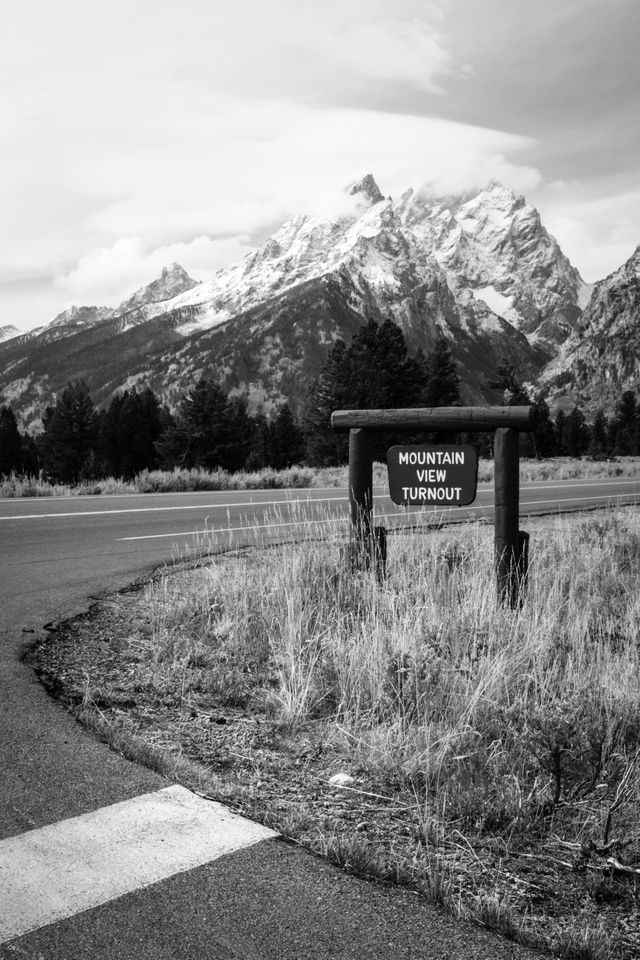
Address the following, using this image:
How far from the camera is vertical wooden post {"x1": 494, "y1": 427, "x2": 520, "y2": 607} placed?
231 inches

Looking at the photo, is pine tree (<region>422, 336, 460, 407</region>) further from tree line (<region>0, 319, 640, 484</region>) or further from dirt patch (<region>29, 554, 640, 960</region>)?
dirt patch (<region>29, 554, 640, 960</region>)

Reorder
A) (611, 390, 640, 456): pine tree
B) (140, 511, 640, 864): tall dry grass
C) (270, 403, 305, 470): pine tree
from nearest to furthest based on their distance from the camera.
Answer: (140, 511, 640, 864): tall dry grass → (270, 403, 305, 470): pine tree → (611, 390, 640, 456): pine tree

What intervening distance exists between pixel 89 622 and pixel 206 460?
33330 millimetres

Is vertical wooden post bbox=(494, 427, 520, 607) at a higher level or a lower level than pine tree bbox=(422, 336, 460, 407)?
lower

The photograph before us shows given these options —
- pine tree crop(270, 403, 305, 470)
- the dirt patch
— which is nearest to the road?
the dirt patch

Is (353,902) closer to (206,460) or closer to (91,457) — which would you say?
(206,460)

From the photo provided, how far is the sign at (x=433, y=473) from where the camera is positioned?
598cm

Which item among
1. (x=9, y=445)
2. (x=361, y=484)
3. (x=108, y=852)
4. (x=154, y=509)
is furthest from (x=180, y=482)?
(x=9, y=445)

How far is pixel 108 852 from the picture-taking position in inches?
100

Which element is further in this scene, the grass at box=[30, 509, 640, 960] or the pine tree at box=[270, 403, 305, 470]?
the pine tree at box=[270, 403, 305, 470]

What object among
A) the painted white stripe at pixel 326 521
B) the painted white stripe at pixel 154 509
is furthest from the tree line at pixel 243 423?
the painted white stripe at pixel 154 509

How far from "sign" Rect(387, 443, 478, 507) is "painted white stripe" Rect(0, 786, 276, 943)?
11.5ft

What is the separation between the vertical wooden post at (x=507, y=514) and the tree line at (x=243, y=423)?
78.4 feet

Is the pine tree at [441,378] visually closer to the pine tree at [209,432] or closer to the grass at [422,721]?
the pine tree at [209,432]
